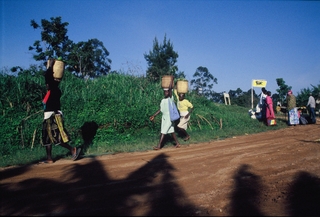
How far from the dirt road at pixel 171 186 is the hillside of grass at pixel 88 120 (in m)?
2.00

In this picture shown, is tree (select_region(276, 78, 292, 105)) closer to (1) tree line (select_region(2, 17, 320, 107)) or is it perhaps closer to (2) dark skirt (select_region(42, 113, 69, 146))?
(1) tree line (select_region(2, 17, 320, 107))

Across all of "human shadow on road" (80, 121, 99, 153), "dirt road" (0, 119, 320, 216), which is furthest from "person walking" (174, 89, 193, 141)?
"dirt road" (0, 119, 320, 216)

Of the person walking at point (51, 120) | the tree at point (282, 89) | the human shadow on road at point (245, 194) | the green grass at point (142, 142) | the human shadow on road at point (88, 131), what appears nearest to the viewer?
the human shadow on road at point (245, 194)

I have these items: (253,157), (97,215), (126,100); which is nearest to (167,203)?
(97,215)

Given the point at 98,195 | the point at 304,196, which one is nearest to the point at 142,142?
the point at 98,195

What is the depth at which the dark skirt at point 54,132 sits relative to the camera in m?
5.14

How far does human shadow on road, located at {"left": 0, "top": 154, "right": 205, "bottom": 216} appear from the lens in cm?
257

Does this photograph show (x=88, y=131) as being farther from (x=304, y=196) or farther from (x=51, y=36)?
(x=51, y=36)

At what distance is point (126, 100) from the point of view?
9.49 metres

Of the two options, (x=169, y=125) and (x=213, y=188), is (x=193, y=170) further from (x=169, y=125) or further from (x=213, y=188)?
(x=169, y=125)

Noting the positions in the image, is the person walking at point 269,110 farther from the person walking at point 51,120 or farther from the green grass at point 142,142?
the person walking at point 51,120

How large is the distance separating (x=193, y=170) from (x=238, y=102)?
40.1m

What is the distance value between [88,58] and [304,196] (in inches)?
1320

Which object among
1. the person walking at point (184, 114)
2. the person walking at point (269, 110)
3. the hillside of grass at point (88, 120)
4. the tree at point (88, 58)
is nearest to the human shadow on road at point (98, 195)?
the hillside of grass at point (88, 120)
